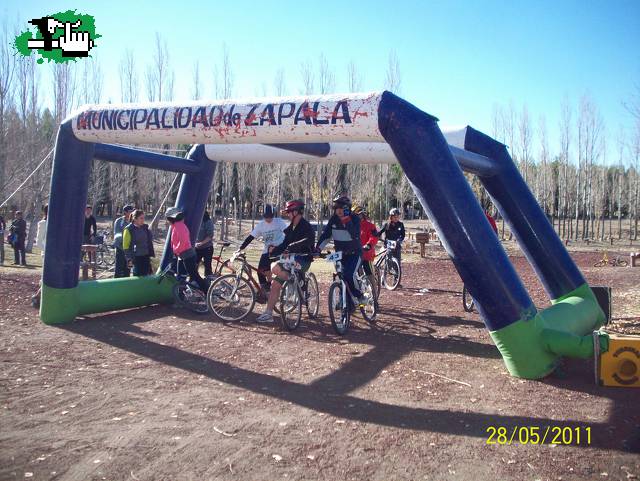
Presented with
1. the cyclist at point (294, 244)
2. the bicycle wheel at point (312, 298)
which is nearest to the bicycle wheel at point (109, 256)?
the bicycle wheel at point (312, 298)

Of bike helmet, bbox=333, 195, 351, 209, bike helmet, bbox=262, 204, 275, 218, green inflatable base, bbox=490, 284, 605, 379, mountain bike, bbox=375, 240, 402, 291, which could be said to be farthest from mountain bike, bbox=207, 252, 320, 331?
mountain bike, bbox=375, 240, 402, 291

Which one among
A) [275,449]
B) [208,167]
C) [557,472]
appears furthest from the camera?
[208,167]

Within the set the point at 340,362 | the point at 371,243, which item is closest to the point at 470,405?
the point at 340,362

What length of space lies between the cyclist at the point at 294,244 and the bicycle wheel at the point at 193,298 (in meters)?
1.73

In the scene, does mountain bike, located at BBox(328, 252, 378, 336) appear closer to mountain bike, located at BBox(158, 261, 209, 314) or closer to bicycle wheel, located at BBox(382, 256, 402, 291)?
mountain bike, located at BBox(158, 261, 209, 314)

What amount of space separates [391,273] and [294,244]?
520 cm

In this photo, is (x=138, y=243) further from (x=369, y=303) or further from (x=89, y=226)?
(x=89, y=226)

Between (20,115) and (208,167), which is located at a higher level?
(20,115)

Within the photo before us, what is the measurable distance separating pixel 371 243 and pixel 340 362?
398 cm

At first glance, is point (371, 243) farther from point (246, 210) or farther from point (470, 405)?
point (246, 210)

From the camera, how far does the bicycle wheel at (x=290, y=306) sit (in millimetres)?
8242

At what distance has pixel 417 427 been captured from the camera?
473 centimetres

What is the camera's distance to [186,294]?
990cm

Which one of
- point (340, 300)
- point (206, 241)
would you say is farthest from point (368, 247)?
point (206, 241)
